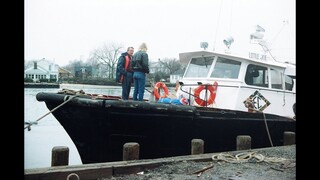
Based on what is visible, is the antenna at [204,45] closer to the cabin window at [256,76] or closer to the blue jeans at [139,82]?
the cabin window at [256,76]

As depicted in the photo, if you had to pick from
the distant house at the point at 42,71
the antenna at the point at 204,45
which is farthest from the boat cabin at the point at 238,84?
the distant house at the point at 42,71

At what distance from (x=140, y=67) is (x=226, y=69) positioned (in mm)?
2471

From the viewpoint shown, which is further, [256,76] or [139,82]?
[256,76]

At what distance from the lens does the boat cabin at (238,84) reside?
7.39 m

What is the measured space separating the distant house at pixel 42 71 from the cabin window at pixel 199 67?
46794 millimetres

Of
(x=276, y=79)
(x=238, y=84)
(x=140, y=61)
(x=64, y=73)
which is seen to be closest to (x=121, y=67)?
(x=140, y=61)

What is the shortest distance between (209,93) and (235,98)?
68 cm

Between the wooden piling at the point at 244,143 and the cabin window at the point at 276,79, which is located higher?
the cabin window at the point at 276,79

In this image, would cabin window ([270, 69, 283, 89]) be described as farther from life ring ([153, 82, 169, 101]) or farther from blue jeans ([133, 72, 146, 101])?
blue jeans ([133, 72, 146, 101])

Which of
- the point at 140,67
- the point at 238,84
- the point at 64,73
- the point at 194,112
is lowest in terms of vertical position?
the point at 194,112

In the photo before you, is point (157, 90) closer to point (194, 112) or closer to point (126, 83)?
point (126, 83)

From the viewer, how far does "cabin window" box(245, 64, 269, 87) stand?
7638mm

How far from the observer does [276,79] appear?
8.05 meters
